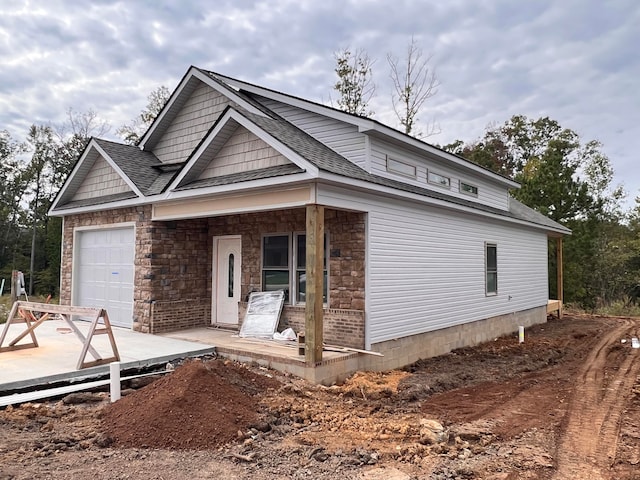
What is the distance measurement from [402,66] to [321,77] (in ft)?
17.0

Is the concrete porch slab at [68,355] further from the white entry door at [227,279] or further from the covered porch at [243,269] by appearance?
the white entry door at [227,279]

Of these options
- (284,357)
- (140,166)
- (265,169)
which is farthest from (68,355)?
(140,166)

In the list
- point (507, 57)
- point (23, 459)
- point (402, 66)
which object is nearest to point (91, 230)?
point (23, 459)

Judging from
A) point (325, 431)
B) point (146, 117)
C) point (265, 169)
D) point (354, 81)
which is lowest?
point (325, 431)

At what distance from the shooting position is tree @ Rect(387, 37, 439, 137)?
24.3 m

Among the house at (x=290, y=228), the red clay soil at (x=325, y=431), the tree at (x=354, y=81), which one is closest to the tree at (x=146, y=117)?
the tree at (x=354, y=81)

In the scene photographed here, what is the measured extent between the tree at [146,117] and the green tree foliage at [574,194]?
21.7 meters

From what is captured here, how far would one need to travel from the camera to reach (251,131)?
843cm

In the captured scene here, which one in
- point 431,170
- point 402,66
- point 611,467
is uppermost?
point 402,66

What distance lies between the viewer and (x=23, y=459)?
4254 mm

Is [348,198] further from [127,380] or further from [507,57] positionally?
[507,57]

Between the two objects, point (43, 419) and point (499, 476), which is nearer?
point (499, 476)

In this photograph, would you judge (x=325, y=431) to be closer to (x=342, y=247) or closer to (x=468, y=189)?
(x=342, y=247)

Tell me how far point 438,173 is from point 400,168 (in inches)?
73.1
